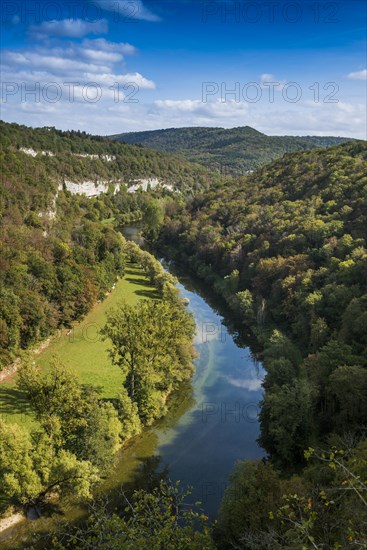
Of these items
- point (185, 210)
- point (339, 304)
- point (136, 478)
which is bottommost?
point (136, 478)

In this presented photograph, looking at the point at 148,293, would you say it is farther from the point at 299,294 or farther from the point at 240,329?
the point at 299,294

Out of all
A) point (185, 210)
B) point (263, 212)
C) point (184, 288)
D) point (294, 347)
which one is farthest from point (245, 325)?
point (185, 210)

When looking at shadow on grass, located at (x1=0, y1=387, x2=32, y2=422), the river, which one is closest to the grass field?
shadow on grass, located at (x1=0, y1=387, x2=32, y2=422)

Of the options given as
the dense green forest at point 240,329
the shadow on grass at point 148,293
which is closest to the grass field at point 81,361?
the dense green forest at point 240,329

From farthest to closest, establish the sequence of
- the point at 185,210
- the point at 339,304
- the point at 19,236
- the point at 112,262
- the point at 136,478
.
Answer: the point at 185,210 < the point at 112,262 < the point at 19,236 < the point at 339,304 < the point at 136,478

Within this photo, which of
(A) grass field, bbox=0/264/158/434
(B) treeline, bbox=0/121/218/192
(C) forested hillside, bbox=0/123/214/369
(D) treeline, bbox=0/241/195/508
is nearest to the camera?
(D) treeline, bbox=0/241/195/508

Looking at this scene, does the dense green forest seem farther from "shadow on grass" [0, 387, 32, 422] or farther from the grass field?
the grass field

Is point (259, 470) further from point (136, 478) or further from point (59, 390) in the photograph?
point (59, 390)
